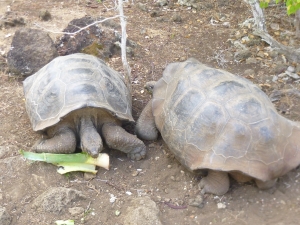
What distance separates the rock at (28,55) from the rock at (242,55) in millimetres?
2215

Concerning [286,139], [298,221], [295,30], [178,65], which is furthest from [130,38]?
[298,221]

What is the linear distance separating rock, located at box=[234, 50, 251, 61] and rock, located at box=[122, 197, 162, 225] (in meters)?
2.62

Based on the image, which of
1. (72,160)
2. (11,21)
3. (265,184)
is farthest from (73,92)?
(11,21)

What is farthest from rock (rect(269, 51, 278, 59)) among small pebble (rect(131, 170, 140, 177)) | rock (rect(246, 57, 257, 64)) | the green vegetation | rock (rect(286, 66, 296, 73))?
the green vegetation

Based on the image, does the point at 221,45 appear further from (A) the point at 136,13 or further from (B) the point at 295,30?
(A) the point at 136,13

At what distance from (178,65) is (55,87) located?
1.18m

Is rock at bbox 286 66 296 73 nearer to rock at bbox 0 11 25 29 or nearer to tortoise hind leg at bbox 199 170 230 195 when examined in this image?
tortoise hind leg at bbox 199 170 230 195

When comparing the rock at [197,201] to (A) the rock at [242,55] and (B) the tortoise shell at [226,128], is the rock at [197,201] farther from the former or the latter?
(A) the rock at [242,55]

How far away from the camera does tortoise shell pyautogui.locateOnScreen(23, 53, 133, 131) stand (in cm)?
369

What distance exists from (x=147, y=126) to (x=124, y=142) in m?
0.37

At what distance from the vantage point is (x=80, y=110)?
376 cm

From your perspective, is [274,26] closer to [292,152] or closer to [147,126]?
[147,126]

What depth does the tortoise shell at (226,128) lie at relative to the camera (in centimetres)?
312

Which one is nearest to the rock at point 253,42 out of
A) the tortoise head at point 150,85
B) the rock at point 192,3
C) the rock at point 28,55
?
the rock at point 192,3
